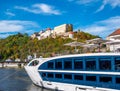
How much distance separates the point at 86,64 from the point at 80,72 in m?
1.04

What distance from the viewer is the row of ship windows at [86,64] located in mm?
25256

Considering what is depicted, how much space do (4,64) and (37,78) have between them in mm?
84841

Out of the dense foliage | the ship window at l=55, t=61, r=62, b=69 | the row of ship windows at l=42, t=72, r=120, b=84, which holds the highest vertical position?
the dense foliage

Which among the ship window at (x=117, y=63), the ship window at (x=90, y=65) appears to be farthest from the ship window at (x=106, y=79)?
the ship window at (x=90, y=65)

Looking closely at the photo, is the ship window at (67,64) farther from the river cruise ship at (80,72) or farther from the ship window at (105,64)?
the ship window at (105,64)

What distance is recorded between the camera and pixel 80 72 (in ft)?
90.5

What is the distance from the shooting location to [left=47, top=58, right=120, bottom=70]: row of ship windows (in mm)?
25256

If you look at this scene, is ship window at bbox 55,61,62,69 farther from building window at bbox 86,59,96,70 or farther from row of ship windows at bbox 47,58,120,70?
building window at bbox 86,59,96,70

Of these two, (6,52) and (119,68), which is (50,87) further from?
(6,52)

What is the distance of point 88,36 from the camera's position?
14275 cm

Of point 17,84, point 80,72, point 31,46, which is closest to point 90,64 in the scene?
point 80,72

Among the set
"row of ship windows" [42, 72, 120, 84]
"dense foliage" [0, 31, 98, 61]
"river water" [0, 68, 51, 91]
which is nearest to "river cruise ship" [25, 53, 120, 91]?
"row of ship windows" [42, 72, 120, 84]

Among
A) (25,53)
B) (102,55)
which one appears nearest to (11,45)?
(25,53)

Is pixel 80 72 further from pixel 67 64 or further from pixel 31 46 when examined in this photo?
pixel 31 46
